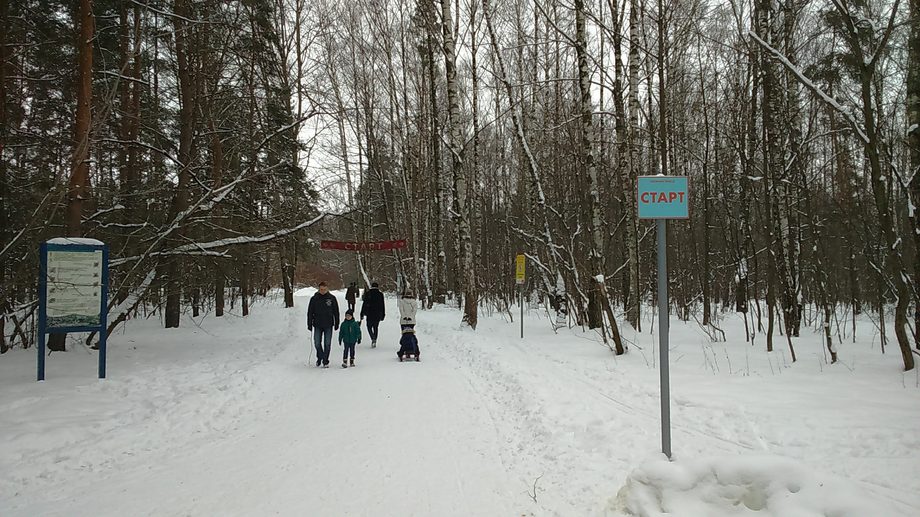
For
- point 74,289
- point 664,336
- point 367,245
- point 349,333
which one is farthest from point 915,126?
point 367,245

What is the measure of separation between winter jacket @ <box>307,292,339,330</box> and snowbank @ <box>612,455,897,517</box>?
26.3ft

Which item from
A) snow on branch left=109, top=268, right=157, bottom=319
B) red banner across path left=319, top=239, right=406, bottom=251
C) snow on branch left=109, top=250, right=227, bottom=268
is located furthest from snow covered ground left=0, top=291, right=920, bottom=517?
red banner across path left=319, top=239, right=406, bottom=251

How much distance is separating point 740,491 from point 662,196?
2.35 m

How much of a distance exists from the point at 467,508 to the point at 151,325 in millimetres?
16318

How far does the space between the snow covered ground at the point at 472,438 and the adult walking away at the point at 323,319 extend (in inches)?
35.6

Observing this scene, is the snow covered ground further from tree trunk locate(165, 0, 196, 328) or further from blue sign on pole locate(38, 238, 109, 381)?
tree trunk locate(165, 0, 196, 328)

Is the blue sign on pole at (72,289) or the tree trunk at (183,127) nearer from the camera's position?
the blue sign on pole at (72,289)

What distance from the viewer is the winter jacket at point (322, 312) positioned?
36.2ft

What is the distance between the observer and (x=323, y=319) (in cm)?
1102

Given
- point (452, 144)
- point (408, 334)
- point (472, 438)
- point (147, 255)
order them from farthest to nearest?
point (452, 144) → point (408, 334) → point (147, 255) → point (472, 438)

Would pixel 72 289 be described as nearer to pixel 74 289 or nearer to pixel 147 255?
pixel 74 289

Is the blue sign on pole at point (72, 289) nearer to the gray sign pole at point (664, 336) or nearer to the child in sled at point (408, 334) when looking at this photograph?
the child in sled at point (408, 334)

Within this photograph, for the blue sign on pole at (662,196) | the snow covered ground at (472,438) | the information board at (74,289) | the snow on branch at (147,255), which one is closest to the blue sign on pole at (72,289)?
the information board at (74,289)

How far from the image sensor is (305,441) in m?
6.00
